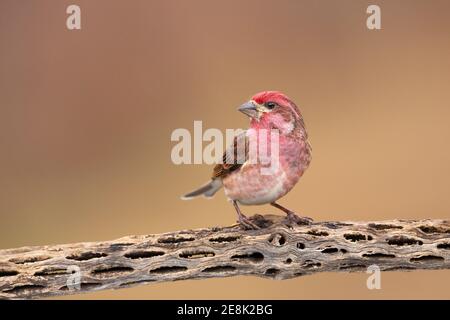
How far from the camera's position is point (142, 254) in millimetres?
3178

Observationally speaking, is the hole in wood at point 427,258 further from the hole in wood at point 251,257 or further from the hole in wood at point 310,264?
the hole in wood at point 251,257

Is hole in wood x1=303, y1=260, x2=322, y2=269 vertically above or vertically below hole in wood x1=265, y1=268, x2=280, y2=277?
above

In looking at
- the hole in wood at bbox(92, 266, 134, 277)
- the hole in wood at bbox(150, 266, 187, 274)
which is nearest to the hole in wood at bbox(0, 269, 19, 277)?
the hole in wood at bbox(92, 266, 134, 277)

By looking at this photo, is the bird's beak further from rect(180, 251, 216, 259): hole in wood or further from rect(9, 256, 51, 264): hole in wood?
rect(9, 256, 51, 264): hole in wood

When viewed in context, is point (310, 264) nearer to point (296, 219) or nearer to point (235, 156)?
point (296, 219)

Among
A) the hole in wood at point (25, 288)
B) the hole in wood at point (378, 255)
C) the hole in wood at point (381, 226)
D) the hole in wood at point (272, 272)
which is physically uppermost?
the hole in wood at point (381, 226)

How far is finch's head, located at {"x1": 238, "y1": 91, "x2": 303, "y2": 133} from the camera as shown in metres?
3.18

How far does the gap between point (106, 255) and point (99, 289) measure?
0.49ft

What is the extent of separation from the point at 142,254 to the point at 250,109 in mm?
781

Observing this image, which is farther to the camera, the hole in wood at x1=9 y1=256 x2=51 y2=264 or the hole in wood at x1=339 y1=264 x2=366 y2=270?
the hole in wood at x1=339 y1=264 x2=366 y2=270

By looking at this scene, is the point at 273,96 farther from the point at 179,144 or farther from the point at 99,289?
the point at 99,289

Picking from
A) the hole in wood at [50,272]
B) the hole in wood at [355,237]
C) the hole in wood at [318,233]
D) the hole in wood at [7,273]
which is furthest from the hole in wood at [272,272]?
the hole in wood at [7,273]

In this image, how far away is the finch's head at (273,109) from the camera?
10.4 ft

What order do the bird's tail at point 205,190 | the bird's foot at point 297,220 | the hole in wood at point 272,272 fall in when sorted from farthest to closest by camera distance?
the bird's tail at point 205,190 → the bird's foot at point 297,220 → the hole in wood at point 272,272
